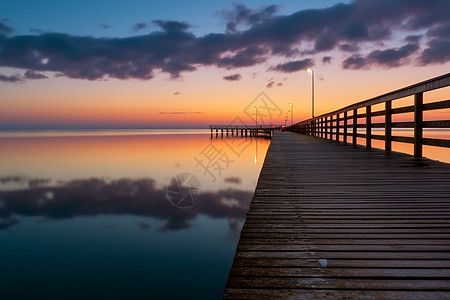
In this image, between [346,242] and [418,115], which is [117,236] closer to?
[346,242]

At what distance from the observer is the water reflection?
11598 mm

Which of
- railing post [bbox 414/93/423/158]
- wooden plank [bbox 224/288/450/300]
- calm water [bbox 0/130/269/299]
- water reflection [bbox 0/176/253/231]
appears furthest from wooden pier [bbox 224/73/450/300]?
water reflection [bbox 0/176/253/231]

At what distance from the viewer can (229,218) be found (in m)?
11.8

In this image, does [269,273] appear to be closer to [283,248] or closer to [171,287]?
[283,248]

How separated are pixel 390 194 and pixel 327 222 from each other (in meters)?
1.46

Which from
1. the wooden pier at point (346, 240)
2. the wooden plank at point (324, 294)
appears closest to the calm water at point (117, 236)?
the wooden pier at point (346, 240)

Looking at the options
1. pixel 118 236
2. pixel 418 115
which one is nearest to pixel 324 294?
pixel 418 115

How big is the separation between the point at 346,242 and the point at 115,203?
1252 cm

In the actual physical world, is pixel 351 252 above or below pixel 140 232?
above

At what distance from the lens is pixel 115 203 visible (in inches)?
529

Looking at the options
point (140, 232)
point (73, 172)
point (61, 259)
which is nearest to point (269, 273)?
point (61, 259)

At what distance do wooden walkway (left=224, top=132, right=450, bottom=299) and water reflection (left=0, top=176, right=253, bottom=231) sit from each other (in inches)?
274

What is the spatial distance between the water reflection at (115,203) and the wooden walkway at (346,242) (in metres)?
6.97

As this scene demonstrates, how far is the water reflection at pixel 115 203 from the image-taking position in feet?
38.1
